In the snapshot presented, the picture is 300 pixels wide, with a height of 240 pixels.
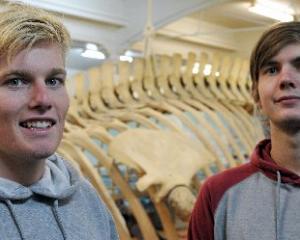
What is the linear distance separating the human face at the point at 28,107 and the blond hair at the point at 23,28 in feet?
0.07

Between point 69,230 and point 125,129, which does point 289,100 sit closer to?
point 69,230

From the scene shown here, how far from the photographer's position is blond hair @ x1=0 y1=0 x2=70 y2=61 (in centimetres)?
119

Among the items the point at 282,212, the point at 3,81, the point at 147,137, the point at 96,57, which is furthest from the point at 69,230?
the point at 96,57

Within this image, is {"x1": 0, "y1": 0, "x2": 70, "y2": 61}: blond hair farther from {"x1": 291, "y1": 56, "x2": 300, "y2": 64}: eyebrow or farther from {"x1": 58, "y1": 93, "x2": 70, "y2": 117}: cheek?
{"x1": 291, "y1": 56, "x2": 300, "y2": 64}: eyebrow

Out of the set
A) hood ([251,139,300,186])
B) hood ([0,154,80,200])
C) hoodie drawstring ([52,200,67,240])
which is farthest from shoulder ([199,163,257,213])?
hoodie drawstring ([52,200,67,240])

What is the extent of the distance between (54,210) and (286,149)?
2.56ft

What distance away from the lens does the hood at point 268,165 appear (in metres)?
1.62

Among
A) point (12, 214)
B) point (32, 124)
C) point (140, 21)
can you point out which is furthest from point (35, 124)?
point (140, 21)

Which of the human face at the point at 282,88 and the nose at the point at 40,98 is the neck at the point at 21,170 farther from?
the human face at the point at 282,88

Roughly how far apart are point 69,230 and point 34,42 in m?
0.48

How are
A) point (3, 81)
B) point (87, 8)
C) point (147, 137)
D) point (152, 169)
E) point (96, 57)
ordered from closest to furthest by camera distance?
point (3, 81), point (152, 169), point (147, 137), point (87, 8), point (96, 57)

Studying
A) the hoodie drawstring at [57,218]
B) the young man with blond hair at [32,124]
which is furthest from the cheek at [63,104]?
the hoodie drawstring at [57,218]

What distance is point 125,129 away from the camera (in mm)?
3340

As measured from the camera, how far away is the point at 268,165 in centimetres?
165
